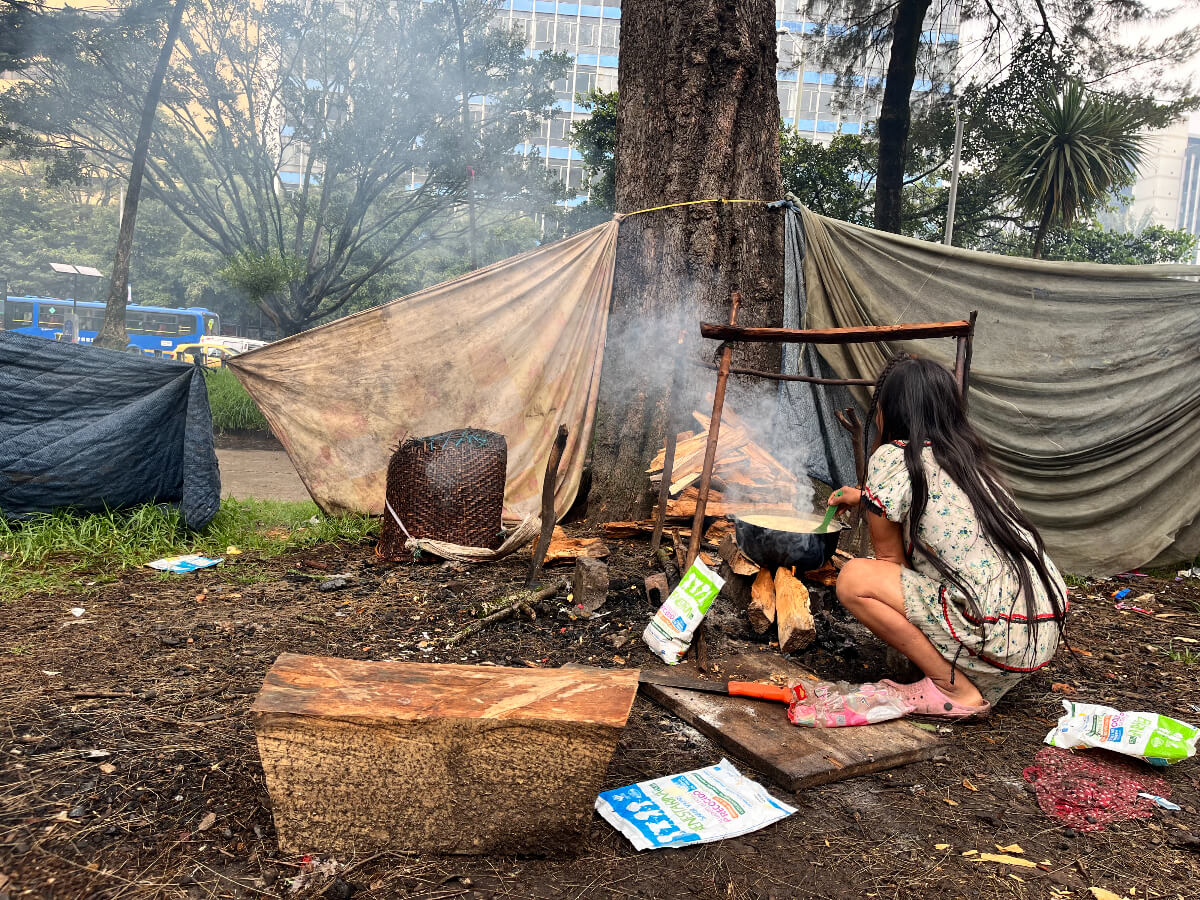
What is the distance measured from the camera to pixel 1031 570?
105 inches

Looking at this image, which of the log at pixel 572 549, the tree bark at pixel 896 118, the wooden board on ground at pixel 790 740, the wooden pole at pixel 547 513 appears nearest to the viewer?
the wooden board on ground at pixel 790 740

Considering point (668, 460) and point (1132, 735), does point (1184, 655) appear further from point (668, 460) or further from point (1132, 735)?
point (668, 460)

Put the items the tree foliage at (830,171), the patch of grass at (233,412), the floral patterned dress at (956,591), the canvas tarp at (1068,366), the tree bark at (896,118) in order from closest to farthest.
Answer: the floral patterned dress at (956,591), the canvas tarp at (1068,366), the tree bark at (896,118), the patch of grass at (233,412), the tree foliage at (830,171)

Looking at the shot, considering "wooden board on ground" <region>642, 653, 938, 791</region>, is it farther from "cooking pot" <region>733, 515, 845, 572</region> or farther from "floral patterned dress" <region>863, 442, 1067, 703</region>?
"cooking pot" <region>733, 515, 845, 572</region>

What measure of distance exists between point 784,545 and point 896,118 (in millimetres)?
8612

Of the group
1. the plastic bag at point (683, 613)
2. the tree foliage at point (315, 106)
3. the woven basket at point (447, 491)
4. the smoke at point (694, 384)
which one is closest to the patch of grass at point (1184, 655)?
the smoke at point (694, 384)

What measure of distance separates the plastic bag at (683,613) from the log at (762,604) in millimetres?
448

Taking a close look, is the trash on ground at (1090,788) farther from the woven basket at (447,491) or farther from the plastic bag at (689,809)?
the woven basket at (447,491)

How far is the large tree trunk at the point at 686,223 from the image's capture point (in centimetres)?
493

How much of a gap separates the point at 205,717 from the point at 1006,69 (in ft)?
42.7

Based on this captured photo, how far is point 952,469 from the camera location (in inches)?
104

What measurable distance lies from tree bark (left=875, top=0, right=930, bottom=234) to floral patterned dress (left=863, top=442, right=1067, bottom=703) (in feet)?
26.7

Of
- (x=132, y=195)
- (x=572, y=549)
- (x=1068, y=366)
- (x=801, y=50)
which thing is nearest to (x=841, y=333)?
(x=572, y=549)

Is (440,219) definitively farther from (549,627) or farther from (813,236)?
(549,627)
